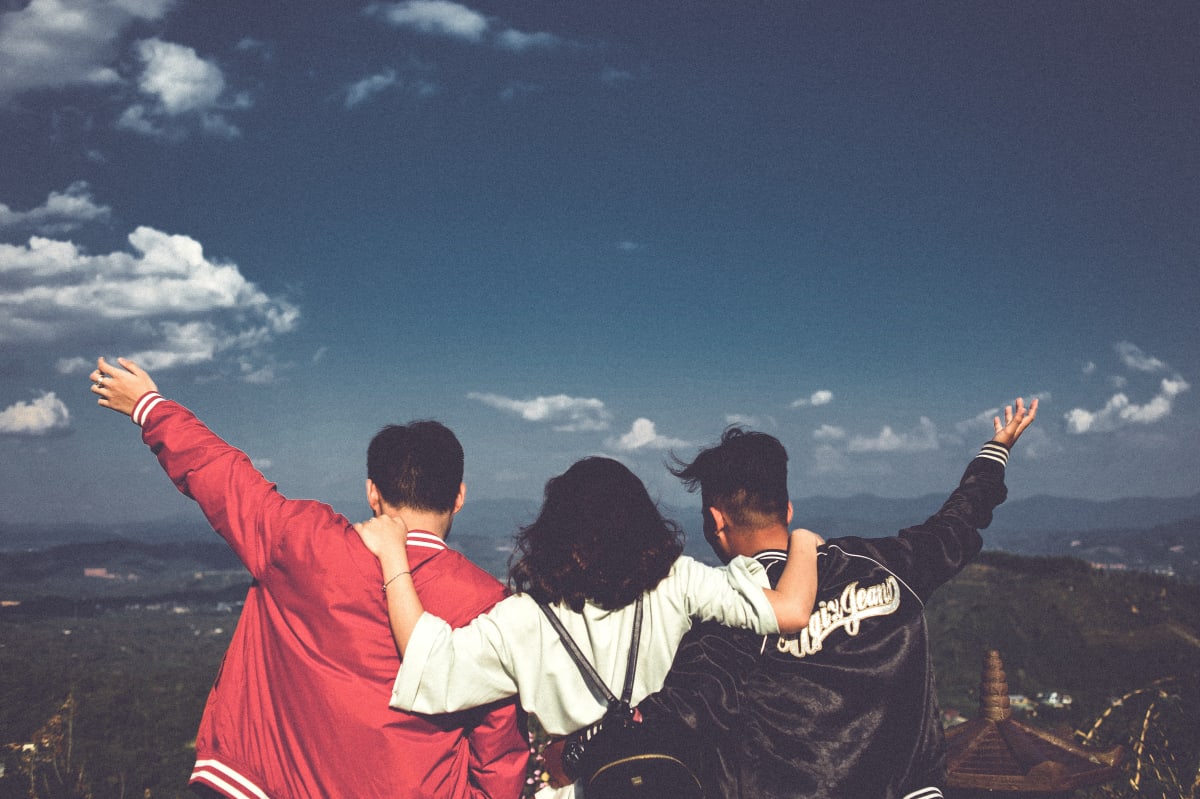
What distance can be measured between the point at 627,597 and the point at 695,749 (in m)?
0.63

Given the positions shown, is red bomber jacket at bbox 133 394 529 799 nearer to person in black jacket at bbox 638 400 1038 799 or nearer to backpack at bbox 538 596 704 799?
backpack at bbox 538 596 704 799

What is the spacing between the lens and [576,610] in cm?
305

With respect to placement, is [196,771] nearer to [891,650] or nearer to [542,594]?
[542,594]

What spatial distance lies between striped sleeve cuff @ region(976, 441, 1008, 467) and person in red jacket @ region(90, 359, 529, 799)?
8.94 ft

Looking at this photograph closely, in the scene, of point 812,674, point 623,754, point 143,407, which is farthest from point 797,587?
point 143,407

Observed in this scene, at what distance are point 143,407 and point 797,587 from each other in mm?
2916

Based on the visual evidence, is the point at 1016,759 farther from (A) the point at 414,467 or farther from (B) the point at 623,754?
(A) the point at 414,467

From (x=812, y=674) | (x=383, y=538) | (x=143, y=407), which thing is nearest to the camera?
(x=383, y=538)

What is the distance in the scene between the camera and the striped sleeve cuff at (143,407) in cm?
332

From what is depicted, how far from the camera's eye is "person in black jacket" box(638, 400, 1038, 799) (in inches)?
121

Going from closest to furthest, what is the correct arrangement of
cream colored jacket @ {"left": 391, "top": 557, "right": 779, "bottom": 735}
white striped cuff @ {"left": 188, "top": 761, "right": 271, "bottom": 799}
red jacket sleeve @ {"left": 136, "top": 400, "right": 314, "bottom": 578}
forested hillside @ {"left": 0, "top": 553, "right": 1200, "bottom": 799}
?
cream colored jacket @ {"left": 391, "top": 557, "right": 779, "bottom": 735}
white striped cuff @ {"left": 188, "top": 761, "right": 271, "bottom": 799}
red jacket sleeve @ {"left": 136, "top": 400, "right": 314, "bottom": 578}
forested hillside @ {"left": 0, "top": 553, "right": 1200, "bottom": 799}

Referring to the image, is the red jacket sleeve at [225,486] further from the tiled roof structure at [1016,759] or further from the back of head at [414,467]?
the tiled roof structure at [1016,759]

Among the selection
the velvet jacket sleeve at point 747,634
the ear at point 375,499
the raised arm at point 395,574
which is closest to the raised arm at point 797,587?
the velvet jacket sleeve at point 747,634

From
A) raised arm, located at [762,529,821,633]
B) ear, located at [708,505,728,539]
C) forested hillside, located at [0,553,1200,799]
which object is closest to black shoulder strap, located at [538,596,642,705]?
raised arm, located at [762,529,821,633]
